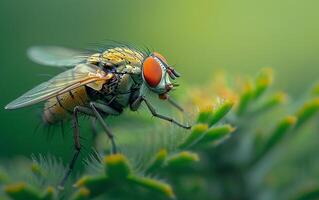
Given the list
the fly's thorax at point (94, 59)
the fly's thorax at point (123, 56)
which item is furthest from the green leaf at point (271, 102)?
the fly's thorax at point (94, 59)

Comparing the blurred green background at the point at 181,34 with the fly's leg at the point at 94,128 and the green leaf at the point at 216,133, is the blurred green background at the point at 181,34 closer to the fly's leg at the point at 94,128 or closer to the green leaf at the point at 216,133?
the fly's leg at the point at 94,128

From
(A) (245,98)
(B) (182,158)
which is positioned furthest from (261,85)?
(B) (182,158)

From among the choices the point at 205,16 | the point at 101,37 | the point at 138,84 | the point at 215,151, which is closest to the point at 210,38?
the point at 205,16

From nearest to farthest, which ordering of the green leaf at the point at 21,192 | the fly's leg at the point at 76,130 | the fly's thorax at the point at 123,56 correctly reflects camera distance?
the green leaf at the point at 21,192
the fly's leg at the point at 76,130
the fly's thorax at the point at 123,56

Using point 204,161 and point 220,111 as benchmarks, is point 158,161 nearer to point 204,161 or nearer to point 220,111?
point 220,111

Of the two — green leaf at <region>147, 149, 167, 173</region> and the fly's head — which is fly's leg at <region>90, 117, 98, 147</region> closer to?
the fly's head

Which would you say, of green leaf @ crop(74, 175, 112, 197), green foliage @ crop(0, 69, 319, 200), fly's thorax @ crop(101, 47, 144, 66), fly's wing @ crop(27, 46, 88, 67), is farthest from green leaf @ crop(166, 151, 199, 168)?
fly's wing @ crop(27, 46, 88, 67)

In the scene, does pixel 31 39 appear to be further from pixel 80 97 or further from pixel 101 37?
pixel 80 97

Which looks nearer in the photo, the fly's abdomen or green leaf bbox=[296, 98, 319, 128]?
green leaf bbox=[296, 98, 319, 128]
